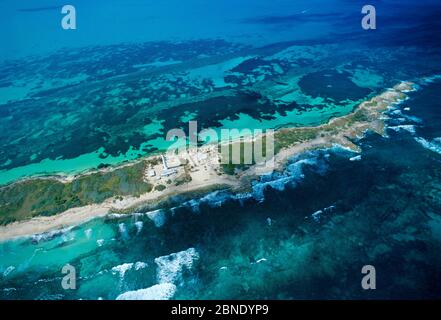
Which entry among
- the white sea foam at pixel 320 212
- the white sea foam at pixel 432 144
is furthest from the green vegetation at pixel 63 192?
the white sea foam at pixel 432 144

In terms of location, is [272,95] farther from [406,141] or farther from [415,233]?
[415,233]

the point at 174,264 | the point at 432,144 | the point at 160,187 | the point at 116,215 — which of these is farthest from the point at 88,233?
the point at 432,144

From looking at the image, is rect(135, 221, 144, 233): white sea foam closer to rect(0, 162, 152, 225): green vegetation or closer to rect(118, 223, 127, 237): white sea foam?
rect(118, 223, 127, 237): white sea foam

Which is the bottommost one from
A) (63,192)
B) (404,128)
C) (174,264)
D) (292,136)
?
(174,264)

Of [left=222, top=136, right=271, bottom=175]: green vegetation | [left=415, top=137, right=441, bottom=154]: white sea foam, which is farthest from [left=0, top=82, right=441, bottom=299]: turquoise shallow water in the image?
[left=222, top=136, right=271, bottom=175]: green vegetation

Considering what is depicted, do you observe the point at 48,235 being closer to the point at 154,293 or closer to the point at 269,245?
the point at 154,293

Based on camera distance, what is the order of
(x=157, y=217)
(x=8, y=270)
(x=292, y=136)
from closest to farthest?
(x=8, y=270), (x=157, y=217), (x=292, y=136)

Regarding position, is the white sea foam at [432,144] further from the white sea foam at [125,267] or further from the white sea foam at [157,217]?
the white sea foam at [125,267]
